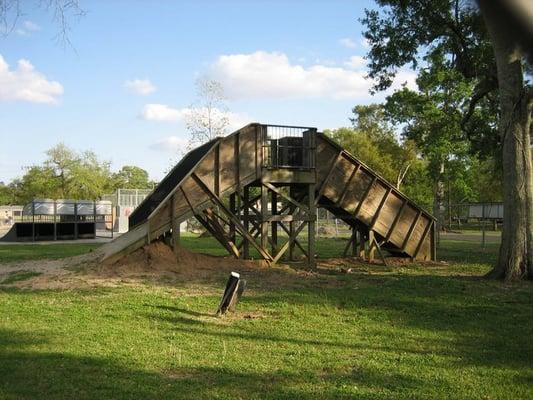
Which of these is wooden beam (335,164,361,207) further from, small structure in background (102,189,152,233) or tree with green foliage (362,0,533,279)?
small structure in background (102,189,152,233)

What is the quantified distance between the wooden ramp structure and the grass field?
12.8ft

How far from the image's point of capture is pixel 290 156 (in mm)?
19875

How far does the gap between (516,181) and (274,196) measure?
359 inches

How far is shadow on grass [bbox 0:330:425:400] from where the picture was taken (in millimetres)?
5922

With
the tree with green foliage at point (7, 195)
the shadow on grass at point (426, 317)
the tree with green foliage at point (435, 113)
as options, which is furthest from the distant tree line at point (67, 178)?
the shadow on grass at point (426, 317)

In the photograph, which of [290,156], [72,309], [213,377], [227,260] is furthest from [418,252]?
[213,377]

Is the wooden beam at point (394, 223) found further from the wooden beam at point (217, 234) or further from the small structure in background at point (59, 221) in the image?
the small structure in background at point (59, 221)

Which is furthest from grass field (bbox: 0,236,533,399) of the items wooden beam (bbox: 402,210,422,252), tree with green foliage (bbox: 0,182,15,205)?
tree with green foliage (bbox: 0,182,15,205)

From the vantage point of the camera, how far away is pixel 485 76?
21.8 meters

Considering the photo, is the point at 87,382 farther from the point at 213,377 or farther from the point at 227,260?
the point at 227,260

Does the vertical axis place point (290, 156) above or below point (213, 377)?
above

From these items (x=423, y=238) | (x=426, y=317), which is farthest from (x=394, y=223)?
(x=426, y=317)

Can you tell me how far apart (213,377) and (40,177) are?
245ft

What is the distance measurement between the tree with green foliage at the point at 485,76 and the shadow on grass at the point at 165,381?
21.1 feet
